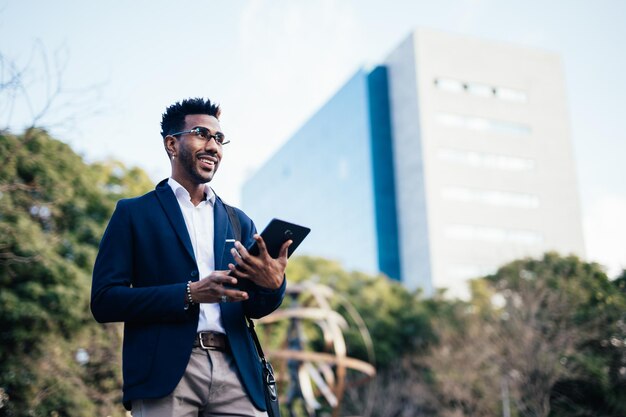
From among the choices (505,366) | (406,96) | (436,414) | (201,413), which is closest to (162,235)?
(201,413)

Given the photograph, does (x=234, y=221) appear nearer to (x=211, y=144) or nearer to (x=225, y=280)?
(x=211, y=144)

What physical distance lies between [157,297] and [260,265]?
1.46 ft

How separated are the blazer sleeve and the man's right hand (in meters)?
0.07

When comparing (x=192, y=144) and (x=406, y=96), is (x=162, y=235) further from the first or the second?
(x=406, y=96)

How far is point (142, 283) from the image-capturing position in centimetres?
307

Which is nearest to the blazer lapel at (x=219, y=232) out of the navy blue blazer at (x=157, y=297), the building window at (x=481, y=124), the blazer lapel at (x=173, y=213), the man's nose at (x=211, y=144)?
the navy blue blazer at (x=157, y=297)

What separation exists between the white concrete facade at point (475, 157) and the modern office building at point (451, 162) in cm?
9

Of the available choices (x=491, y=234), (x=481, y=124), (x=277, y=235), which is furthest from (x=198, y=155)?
(x=481, y=124)

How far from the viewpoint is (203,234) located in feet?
10.6

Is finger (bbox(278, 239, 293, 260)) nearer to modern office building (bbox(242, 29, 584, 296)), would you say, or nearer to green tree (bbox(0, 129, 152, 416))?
green tree (bbox(0, 129, 152, 416))

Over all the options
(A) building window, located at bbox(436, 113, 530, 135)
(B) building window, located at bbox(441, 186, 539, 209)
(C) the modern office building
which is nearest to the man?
(C) the modern office building

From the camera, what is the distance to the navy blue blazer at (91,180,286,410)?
2.83 m

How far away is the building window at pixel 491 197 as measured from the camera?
57.2 metres

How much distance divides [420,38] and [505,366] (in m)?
42.0
